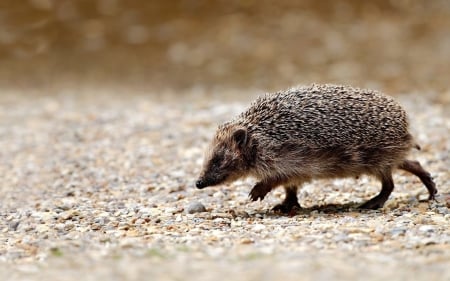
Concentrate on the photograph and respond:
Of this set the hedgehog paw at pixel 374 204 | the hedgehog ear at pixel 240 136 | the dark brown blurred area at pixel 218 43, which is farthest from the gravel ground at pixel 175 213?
the dark brown blurred area at pixel 218 43

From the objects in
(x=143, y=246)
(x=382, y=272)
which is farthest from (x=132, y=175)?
(x=382, y=272)

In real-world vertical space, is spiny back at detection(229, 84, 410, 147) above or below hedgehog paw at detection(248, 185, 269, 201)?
above

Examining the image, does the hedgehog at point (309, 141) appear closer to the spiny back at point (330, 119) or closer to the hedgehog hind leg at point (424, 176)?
the spiny back at point (330, 119)

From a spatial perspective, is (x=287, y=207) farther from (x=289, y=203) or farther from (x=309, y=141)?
(x=309, y=141)

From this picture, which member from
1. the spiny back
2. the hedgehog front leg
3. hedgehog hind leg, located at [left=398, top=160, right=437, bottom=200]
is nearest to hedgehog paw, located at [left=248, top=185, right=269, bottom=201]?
the hedgehog front leg

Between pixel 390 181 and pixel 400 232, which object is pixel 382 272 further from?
pixel 390 181

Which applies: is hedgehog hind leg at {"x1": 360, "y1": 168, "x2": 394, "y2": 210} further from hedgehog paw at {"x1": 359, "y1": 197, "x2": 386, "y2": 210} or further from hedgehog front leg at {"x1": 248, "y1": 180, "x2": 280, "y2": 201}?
hedgehog front leg at {"x1": 248, "y1": 180, "x2": 280, "y2": 201}
